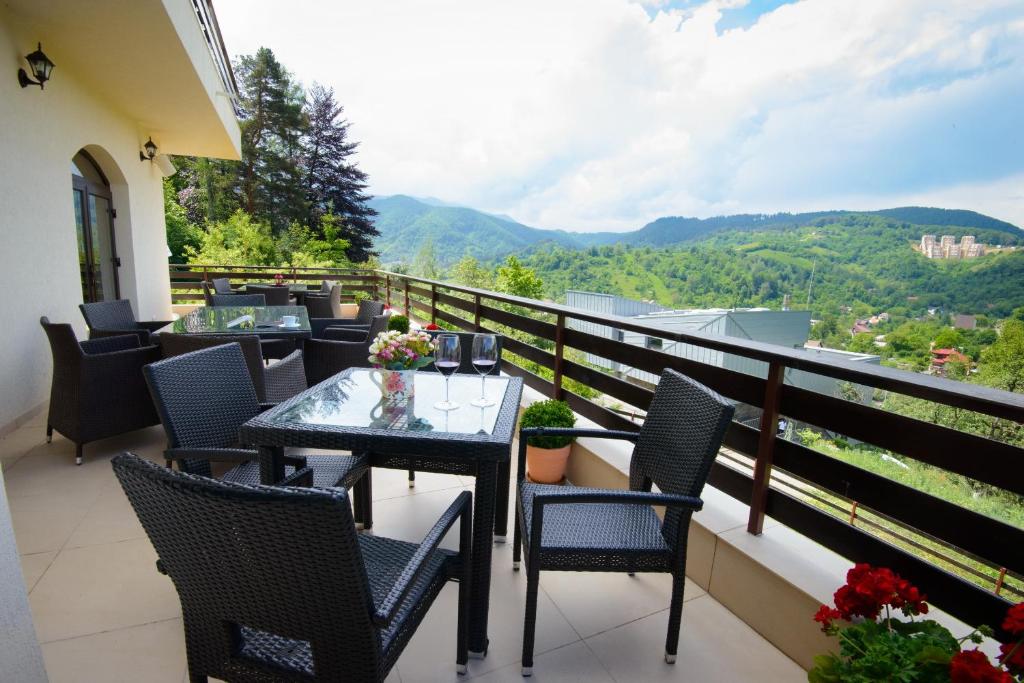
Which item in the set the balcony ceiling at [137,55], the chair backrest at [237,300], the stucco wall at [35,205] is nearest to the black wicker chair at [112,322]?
the stucco wall at [35,205]

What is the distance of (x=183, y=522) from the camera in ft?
2.77

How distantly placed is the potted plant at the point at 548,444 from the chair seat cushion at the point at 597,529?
30.8 inches

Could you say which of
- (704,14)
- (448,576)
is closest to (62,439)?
(448,576)

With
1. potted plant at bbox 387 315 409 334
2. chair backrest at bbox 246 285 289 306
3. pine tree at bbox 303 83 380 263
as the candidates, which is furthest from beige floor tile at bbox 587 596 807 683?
pine tree at bbox 303 83 380 263

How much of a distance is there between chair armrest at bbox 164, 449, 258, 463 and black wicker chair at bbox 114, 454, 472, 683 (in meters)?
0.65

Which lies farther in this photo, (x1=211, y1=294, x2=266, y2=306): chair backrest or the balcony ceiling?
(x1=211, y1=294, x2=266, y2=306): chair backrest

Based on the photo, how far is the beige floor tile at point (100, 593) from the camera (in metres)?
1.62

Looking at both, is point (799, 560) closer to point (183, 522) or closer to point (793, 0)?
point (183, 522)

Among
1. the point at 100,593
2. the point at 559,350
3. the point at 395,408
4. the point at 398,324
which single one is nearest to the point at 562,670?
the point at 395,408

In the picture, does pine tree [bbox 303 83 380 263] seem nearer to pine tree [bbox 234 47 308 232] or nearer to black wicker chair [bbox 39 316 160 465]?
pine tree [bbox 234 47 308 232]

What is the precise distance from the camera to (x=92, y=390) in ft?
9.06

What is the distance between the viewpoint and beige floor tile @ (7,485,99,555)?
6.66 ft

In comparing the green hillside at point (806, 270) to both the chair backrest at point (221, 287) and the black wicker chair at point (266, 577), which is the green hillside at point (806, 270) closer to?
the chair backrest at point (221, 287)

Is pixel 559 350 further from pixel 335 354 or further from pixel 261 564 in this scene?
pixel 261 564
